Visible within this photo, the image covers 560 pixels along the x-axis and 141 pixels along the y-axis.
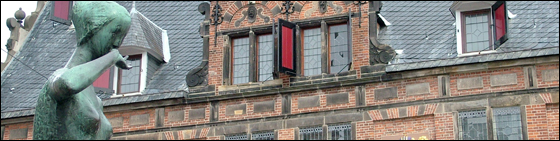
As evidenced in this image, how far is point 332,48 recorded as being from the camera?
78.7 feet

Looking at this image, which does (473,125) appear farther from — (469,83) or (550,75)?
(550,75)

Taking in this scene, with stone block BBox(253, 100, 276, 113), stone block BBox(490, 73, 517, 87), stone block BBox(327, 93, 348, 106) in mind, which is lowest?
stone block BBox(253, 100, 276, 113)

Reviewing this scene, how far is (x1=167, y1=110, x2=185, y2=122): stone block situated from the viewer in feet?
81.4

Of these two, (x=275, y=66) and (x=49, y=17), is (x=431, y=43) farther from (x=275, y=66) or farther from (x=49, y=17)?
(x=49, y=17)

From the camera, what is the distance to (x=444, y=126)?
74.0ft

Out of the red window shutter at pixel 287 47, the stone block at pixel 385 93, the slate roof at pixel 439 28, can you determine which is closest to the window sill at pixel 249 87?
the red window shutter at pixel 287 47

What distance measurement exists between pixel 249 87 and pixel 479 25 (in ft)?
16.5

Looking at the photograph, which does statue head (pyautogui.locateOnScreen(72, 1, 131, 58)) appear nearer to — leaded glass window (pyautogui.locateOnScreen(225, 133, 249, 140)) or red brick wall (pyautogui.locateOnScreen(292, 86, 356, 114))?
red brick wall (pyautogui.locateOnScreen(292, 86, 356, 114))

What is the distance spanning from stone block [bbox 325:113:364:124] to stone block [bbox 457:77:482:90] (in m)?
2.11

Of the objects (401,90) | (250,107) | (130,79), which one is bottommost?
(250,107)

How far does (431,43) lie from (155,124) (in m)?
6.27

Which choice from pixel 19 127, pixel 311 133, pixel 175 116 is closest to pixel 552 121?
pixel 311 133

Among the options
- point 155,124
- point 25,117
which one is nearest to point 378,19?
point 155,124

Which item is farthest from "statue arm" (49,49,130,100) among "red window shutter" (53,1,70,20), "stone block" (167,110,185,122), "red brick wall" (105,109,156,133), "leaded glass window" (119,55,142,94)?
"red window shutter" (53,1,70,20)
